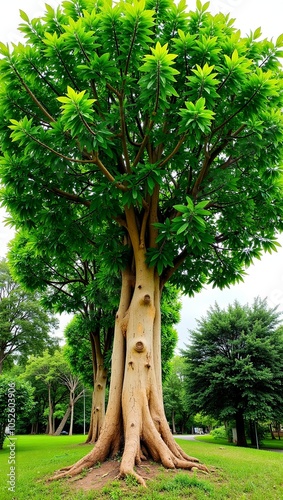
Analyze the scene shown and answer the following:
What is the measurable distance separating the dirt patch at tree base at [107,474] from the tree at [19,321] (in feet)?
83.2

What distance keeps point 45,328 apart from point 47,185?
27.2 metres

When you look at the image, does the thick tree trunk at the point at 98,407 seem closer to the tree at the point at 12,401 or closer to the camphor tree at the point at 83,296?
the camphor tree at the point at 83,296

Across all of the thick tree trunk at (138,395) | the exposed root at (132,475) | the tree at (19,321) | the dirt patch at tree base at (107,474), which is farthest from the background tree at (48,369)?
the exposed root at (132,475)

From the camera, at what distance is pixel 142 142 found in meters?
7.31

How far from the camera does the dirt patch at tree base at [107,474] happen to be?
586 cm

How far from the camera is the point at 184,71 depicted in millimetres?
6430

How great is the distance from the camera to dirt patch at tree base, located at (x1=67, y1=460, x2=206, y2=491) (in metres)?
5.86

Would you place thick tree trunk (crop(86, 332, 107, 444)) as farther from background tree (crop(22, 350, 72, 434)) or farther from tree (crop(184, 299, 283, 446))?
background tree (crop(22, 350, 72, 434))

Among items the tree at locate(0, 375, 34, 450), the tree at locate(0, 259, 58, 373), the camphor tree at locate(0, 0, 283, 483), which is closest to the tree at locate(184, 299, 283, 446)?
the tree at locate(0, 375, 34, 450)

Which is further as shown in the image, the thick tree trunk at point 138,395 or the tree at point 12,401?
the tree at point 12,401

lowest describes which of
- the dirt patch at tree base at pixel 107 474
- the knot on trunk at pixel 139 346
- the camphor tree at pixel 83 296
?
the dirt patch at tree base at pixel 107 474

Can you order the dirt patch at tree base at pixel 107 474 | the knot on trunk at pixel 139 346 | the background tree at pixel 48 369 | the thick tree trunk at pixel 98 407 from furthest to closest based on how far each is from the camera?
the background tree at pixel 48 369 < the thick tree trunk at pixel 98 407 < the knot on trunk at pixel 139 346 < the dirt patch at tree base at pixel 107 474

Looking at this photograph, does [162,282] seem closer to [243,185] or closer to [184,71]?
[243,185]

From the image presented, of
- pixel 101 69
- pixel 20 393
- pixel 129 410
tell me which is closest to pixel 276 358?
pixel 20 393
